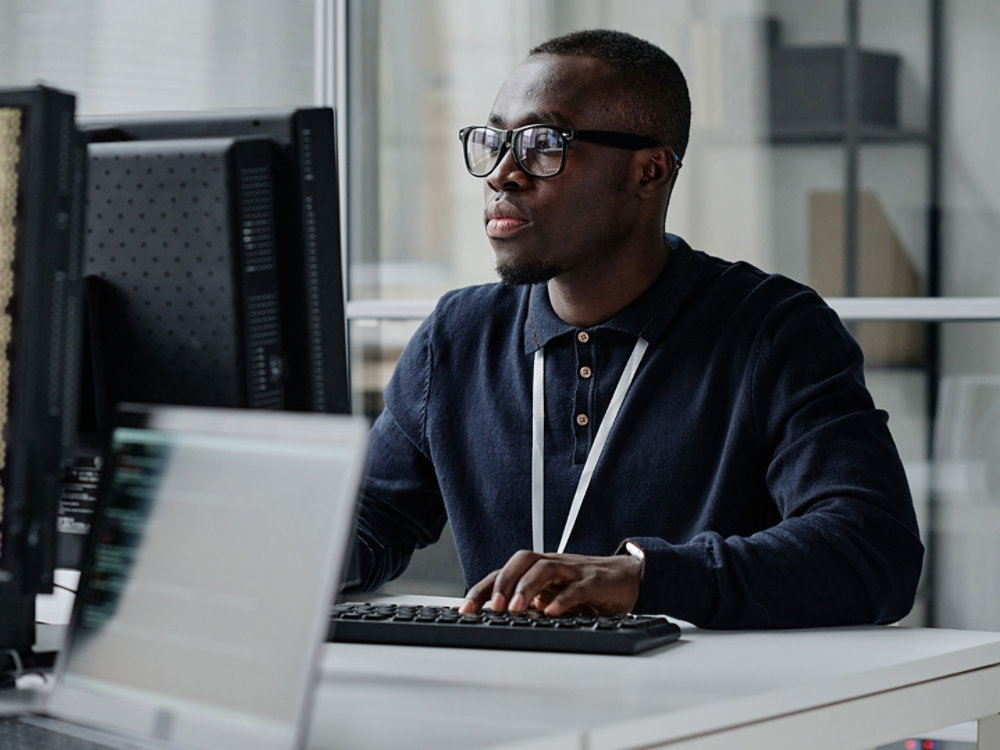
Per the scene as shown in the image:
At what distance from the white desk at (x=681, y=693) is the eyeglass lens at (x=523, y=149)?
2.57ft

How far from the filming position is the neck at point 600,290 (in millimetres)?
2020

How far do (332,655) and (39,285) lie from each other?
1.40ft

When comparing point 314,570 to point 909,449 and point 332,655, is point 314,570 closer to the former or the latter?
point 332,655

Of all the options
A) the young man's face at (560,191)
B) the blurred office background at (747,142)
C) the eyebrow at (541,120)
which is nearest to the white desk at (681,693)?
the young man's face at (560,191)

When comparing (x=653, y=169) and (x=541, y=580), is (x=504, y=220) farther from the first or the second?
(x=541, y=580)

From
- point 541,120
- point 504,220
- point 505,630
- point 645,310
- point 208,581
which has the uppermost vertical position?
point 541,120

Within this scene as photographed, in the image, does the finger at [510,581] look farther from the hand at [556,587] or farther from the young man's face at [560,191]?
the young man's face at [560,191]

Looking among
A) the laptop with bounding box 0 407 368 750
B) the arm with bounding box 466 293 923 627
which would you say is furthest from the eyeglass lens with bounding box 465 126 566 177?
the laptop with bounding box 0 407 368 750

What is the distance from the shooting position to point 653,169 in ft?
7.00

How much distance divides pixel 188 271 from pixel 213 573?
384 millimetres

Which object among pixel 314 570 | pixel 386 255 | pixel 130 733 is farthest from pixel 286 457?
pixel 386 255

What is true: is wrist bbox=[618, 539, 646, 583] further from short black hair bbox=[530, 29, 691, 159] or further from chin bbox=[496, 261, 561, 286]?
short black hair bbox=[530, 29, 691, 159]

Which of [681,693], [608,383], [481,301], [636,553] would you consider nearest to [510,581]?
[636,553]

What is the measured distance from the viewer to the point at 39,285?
1.06 meters
